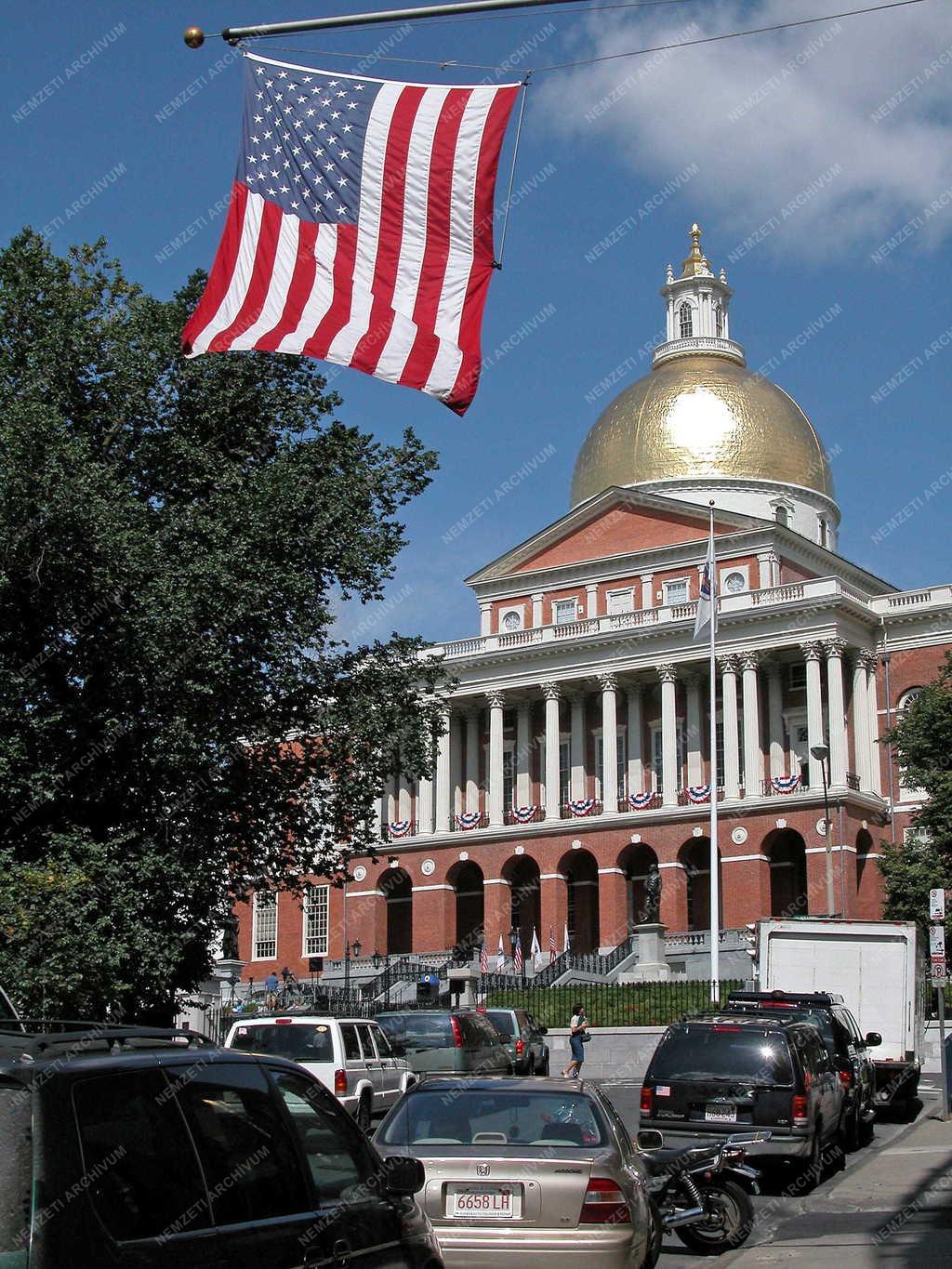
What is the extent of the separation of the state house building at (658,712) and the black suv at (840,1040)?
38218 millimetres

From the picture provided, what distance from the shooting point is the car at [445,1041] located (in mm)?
27938

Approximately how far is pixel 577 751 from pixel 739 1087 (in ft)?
→ 174

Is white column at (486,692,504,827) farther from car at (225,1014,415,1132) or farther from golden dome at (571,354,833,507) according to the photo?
car at (225,1014,415,1132)

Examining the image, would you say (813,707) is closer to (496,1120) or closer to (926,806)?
(926,806)

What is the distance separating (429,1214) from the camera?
34.1 feet

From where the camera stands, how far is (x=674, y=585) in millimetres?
69750

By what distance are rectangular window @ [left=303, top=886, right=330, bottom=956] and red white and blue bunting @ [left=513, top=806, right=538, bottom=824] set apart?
34.3ft

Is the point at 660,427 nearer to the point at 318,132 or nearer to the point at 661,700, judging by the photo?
the point at 661,700

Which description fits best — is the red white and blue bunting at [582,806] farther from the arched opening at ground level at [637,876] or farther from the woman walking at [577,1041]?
the woman walking at [577,1041]

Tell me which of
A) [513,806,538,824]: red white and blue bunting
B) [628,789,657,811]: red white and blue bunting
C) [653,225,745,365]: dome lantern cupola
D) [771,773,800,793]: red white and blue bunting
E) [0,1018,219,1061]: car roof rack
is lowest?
[0,1018,219,1061]: car roof rack

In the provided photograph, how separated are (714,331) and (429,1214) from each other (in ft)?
251

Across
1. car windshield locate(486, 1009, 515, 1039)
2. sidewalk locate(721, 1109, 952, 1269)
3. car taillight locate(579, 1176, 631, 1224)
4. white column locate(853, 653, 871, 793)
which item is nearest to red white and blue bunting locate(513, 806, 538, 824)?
white column locate(853, 653, 871, 793)

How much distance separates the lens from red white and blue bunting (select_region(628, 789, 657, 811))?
2613 inches

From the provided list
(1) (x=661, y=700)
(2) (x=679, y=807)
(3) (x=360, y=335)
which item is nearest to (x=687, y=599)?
(1) (x=661, y=700)
